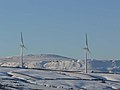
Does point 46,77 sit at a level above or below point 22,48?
below

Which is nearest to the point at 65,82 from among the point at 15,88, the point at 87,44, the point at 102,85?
the point at 102,85

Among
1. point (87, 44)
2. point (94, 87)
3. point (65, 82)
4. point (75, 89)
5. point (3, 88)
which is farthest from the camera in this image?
point (87, 44)

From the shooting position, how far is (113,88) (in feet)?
309

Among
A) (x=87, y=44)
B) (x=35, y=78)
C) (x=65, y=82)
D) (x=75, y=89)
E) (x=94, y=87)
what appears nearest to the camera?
(x=75, y=89)

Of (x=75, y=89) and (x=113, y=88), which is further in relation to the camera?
(x=113, y=88)

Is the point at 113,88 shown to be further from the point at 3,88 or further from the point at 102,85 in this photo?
the point at 3,88

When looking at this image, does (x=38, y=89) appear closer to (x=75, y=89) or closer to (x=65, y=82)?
(x=75, y=89)

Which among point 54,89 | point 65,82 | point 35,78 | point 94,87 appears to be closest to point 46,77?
point 35,78

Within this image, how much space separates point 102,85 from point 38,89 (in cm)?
2129

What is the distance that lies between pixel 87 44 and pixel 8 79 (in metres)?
41.8

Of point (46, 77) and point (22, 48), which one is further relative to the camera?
point (22, 48)

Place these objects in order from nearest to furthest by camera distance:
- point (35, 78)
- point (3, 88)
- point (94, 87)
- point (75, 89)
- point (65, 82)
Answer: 1. point (3, 88)
2. point (75, 89)
3. point (94, 87)
4. point (65, 82)
5. point (35, 78)

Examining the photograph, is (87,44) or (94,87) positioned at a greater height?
(87,44)

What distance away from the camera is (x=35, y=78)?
108250mm
